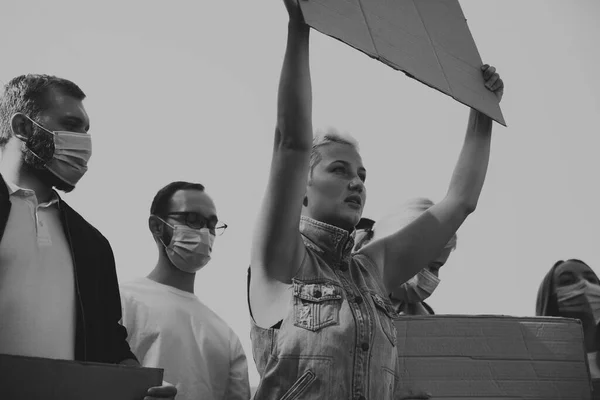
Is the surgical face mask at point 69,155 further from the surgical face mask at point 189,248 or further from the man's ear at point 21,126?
the surgical face mask at point 189,248

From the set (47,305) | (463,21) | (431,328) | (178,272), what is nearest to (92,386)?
(47,305)

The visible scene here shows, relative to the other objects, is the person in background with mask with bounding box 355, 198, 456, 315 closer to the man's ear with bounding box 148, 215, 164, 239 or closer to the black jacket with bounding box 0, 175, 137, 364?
the man's ear with bounding box 148, 215, 164, 239

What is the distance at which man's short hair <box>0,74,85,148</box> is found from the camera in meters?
3.44

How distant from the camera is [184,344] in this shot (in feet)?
15.1

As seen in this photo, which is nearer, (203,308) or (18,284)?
(18,284)

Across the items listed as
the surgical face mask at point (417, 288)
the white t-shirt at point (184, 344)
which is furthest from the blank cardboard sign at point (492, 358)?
the surgical face mask at point (417, 288)

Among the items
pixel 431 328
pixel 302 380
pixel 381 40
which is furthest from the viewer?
pixel 431 328

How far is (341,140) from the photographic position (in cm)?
356

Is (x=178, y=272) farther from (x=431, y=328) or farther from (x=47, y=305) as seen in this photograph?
(x=47, y=305)

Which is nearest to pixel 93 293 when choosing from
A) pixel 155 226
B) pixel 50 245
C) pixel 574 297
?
pixel 50 245

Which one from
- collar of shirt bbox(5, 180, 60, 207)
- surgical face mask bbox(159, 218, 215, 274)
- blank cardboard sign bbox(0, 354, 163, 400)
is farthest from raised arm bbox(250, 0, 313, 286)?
surgical face mask bbox(159, 218, 215, 274)

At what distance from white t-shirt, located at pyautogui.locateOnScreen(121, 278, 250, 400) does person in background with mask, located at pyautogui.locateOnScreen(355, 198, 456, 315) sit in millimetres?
980

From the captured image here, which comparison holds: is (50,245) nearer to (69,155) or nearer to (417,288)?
(69,155)

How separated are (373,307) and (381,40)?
0.92m
